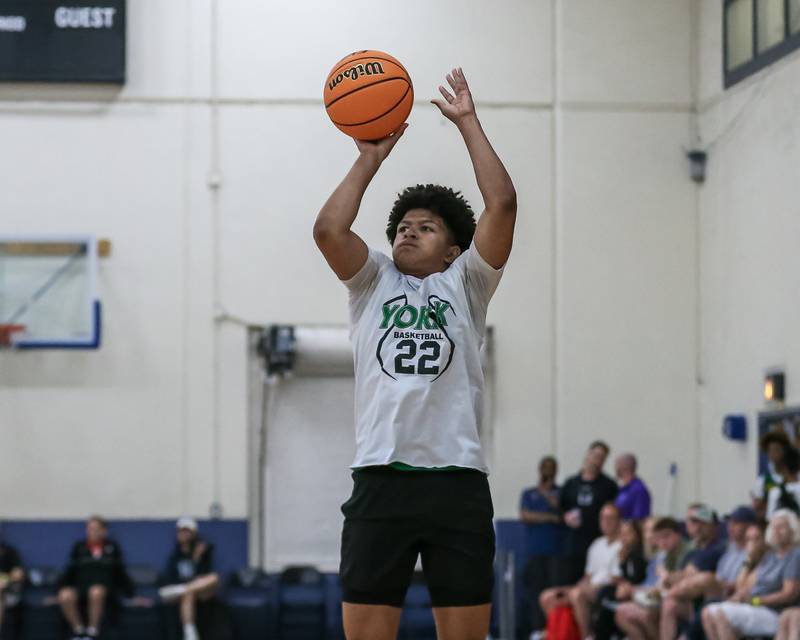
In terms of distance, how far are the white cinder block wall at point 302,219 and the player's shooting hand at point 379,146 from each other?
29.4 feet

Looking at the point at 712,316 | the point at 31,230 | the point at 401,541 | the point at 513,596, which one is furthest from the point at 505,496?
the point at 401,541

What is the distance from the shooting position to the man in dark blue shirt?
11906mm

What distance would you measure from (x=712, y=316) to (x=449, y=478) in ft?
31.6

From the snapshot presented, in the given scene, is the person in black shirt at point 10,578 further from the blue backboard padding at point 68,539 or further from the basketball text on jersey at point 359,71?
the basketball text on jersey at point 359,71

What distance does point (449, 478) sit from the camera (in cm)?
387

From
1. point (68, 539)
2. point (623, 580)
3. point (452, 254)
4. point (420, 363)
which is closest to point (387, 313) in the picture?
point (420, 363)

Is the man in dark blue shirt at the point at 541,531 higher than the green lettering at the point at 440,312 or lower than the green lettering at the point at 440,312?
lower

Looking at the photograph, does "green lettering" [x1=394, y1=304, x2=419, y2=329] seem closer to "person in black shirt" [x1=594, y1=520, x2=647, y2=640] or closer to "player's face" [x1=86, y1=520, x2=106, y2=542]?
"person in black shirt" [x1=594, y1=520, x2=647, y2=640]

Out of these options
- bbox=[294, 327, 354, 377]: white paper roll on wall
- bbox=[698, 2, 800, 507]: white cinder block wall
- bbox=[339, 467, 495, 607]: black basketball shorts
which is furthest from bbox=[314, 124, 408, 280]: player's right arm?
bbox=[294, 327, 354, 377]: white paper roll on wall

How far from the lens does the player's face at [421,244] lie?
4086 mm

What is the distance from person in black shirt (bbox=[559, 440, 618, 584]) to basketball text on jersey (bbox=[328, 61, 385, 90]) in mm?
7958

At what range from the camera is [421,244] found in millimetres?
4094

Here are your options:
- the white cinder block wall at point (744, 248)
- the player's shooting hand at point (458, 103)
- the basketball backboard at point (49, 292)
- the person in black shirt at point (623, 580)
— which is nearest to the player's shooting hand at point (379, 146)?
the player's shooting hand at point (458, 103)

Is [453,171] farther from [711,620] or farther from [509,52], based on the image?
[711,620]
